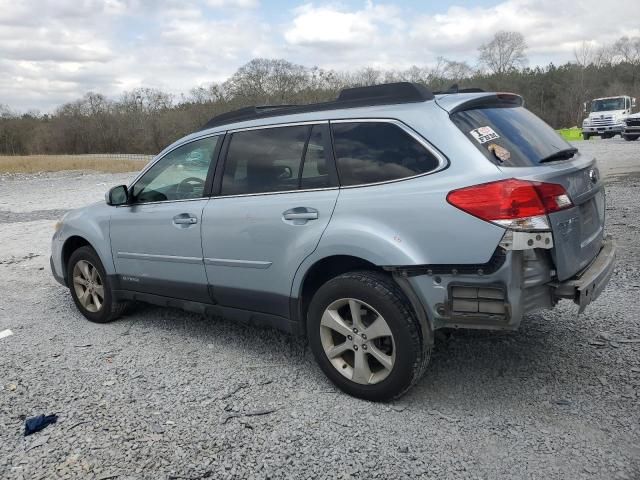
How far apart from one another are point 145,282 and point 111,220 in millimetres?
685

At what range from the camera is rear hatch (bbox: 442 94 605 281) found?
9.91ft

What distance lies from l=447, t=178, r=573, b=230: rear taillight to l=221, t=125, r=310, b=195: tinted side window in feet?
4.07

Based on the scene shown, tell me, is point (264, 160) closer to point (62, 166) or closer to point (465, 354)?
point (465, 354)

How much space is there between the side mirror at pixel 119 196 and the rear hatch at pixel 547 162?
9.63ft

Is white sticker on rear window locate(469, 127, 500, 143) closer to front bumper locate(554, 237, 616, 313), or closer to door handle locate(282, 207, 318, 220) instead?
front bumper locate(554, 237, 616, 313)

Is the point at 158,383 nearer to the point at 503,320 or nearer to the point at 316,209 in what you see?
the point at 316,209

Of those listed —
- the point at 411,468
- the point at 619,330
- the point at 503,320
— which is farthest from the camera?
the point at 619,330

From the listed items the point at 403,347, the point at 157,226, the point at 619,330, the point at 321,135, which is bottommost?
the point at 619,330

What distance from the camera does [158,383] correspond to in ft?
12.7

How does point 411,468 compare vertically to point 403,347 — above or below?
below

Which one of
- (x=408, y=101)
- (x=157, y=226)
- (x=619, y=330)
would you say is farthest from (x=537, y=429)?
(x=157, y=226)

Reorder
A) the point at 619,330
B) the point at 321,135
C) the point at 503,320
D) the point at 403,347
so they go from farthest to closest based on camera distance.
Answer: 1. the point at 619,330
2. the point at 321,135
3. the point at 403,347
4. the point at 503,320

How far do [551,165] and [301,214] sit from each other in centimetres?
151

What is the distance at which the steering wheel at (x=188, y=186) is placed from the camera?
4.36 metres
